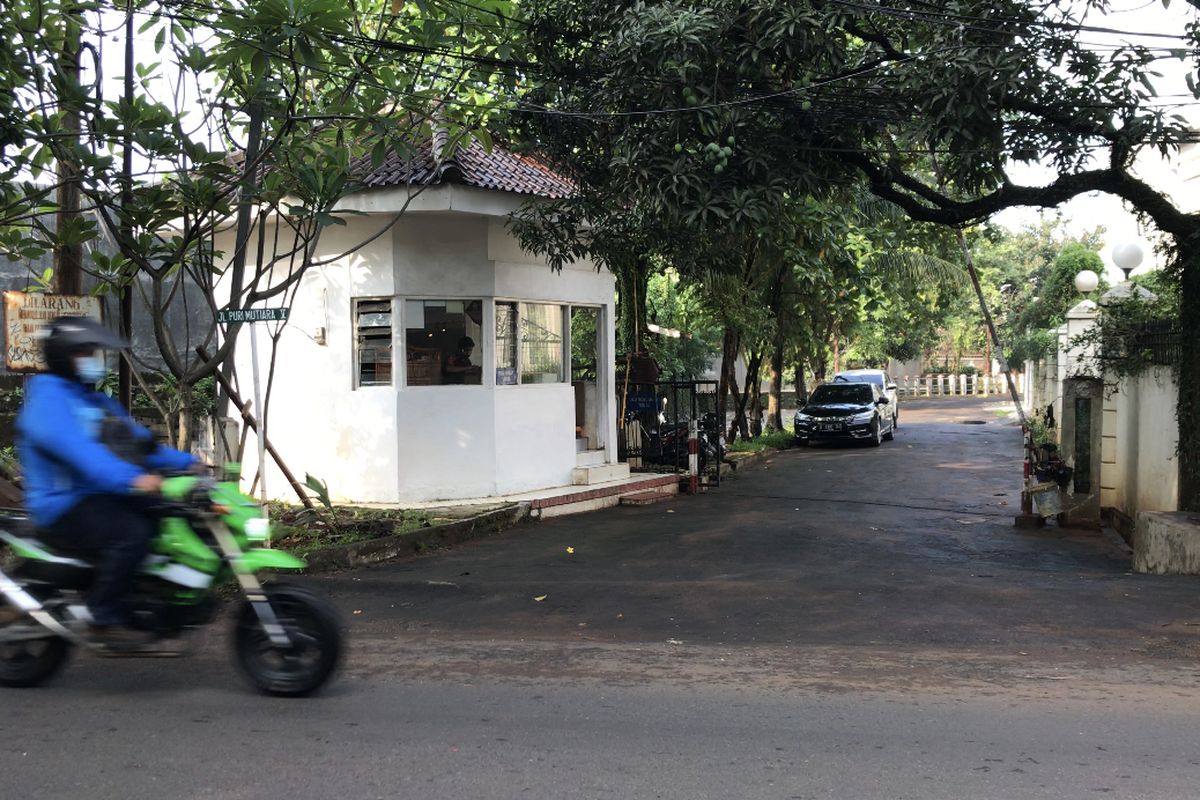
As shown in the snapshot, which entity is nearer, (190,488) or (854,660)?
(190,488)

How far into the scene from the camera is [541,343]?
555 inches

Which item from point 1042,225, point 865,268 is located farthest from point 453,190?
point 1042,225

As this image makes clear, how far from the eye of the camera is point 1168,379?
10992 millimetres

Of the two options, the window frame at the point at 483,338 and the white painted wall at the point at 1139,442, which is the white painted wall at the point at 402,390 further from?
the white painted wall at the point at 1139,442

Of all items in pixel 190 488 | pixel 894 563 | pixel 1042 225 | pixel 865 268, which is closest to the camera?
pixel 190 488

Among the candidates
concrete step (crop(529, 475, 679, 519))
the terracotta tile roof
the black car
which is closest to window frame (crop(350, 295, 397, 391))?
the terracotta tile roof

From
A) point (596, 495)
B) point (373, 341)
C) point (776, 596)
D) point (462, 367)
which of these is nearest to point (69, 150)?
point (373, 341)

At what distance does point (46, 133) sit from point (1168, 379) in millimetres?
11579

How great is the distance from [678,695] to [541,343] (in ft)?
30.4

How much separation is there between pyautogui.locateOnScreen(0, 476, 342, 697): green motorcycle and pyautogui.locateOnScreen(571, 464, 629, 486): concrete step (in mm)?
9402

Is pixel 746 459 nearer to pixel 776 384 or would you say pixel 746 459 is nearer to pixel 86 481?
pixel 776 384

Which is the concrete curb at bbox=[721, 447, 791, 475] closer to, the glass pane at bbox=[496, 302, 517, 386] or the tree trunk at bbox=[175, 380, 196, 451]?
the glass pane at bbox=[496, 302, 517, 386]

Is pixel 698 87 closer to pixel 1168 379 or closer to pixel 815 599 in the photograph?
pixel 815 599

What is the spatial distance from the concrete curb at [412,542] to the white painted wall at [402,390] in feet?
3.27
